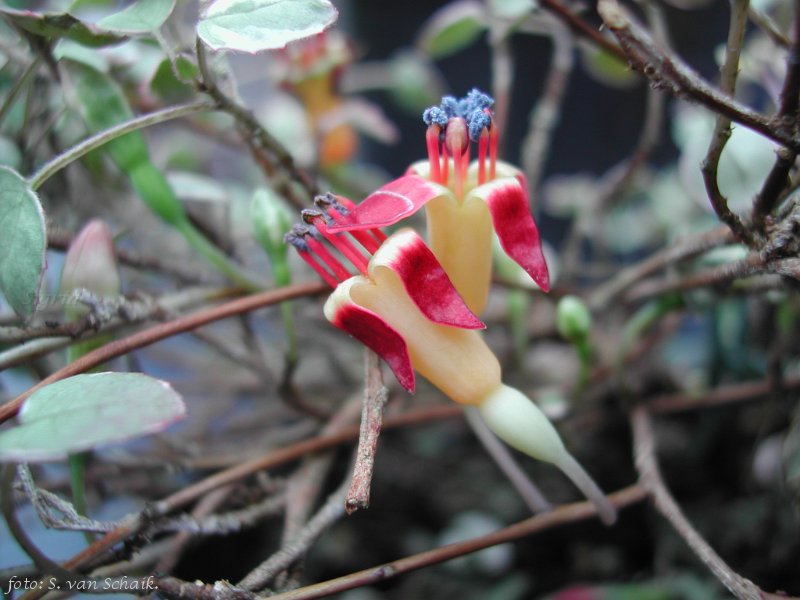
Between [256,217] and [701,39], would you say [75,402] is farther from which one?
[701,39]

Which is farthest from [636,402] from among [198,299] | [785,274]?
[198,299]

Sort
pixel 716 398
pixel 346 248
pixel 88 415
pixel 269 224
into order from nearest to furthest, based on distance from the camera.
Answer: pixel 88 415, pixel 346 248, pixel 269 224, pixel 716 398

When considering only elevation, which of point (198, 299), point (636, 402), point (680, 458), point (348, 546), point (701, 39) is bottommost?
point (348, 546)

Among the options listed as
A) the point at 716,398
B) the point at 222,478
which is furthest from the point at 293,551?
the point at 716,398

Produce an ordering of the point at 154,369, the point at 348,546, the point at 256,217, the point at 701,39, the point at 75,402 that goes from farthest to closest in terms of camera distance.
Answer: the point at 701,39, the point at 154,369, the point at 348,546, the point at 256,217, the point at 75,402

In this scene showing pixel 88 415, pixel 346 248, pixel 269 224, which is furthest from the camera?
pixel 269 224

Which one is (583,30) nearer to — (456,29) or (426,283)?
(456,29)

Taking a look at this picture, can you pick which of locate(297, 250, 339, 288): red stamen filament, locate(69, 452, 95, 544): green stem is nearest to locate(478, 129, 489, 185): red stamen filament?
locate(297, 250, 339, 288): red stamen filament
